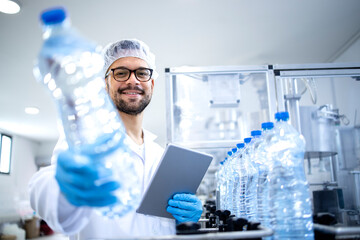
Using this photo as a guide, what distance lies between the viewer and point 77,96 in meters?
0.82

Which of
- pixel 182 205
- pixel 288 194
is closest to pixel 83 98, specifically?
pixel 182 205

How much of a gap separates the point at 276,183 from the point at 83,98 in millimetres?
687

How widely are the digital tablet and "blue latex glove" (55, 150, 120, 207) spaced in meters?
0.34

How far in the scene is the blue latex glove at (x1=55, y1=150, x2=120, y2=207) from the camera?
25.7 inches

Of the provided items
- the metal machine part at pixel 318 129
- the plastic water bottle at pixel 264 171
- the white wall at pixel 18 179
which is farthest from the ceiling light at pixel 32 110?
the plastic water bottle at pixel 264 171

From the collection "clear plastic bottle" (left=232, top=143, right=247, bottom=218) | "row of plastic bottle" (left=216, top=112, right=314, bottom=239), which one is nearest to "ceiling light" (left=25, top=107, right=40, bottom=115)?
"clear plastic bottle" (left=232, top=143, right=247, bottom=218)

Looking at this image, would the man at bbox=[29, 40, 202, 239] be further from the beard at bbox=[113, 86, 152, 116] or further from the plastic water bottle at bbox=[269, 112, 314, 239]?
the plastic water bottle at bbox=[269, 112, 314, 239]

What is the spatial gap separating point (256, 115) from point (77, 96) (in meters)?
2.05

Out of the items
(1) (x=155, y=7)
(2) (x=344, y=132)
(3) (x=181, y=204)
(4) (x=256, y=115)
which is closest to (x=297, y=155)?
(3) (x=181, y=204)

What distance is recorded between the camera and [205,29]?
124 inches

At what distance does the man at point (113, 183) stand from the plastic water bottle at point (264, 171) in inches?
11.7

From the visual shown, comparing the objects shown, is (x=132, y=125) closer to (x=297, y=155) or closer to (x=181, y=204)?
(x=181, y=204)

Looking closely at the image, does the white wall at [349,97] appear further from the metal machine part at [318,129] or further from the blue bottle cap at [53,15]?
the blue bottle cap at [53,15]

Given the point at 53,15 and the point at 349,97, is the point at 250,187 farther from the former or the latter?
the point at 349,97
